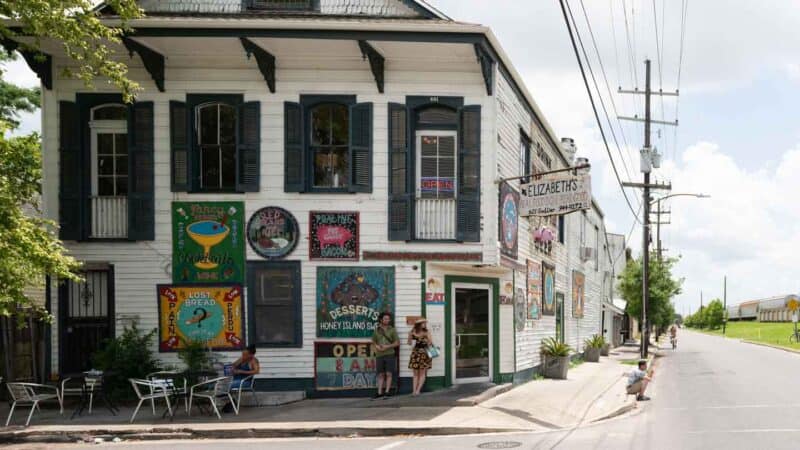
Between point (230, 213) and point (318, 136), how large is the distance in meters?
2.35

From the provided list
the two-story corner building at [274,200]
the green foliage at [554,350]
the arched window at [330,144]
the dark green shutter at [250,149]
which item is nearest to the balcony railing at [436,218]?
the two-story corner building at [274,200]

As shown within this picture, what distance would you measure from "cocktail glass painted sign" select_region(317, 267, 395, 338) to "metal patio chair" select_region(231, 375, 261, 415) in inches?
63.9

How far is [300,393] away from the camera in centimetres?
1577

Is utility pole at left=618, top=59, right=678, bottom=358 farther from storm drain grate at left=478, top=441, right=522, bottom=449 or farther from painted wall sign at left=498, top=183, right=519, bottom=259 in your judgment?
storm drain grate at left=478, top=441, right=522, bottom=449

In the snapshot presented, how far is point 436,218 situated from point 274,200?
128 inches

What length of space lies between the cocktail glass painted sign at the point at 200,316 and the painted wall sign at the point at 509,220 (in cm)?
561

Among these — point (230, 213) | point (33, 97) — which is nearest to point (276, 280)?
point (230, 213)

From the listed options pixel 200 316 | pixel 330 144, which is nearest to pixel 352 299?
pixel 200 316

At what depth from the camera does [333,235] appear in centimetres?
1606

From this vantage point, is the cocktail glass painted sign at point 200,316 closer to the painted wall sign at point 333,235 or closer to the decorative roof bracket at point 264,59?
the painted wall sign at point 333,235

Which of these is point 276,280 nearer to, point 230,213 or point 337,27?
point 230,213

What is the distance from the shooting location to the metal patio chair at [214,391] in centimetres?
1373

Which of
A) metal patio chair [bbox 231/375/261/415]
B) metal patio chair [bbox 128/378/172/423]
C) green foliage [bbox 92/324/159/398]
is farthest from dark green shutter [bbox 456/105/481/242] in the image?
green foliage [bbox 92/324/159/398]

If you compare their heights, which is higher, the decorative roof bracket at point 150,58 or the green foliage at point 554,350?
the decorative roof bracket at point 150,58
